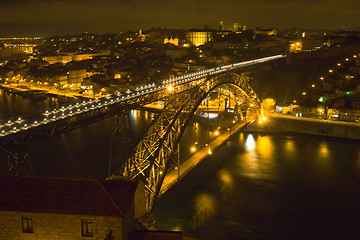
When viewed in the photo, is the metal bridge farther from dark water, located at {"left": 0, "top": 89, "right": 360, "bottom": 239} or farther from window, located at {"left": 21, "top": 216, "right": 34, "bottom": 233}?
window, located at {"left": 21, "top": 216, "right": 34, "bottom": 233}

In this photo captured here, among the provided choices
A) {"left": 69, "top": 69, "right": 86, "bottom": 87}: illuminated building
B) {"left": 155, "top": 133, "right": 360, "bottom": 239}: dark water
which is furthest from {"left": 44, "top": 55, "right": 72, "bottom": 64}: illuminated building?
{"left": 155, "top": 133, "right": 360, "bottom": 239}: dark water

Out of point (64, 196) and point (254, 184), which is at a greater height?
point (64, 196)

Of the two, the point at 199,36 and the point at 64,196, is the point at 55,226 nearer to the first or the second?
the point at 64,196

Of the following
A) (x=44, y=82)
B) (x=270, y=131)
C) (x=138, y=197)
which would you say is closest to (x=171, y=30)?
(x=44, y=82)

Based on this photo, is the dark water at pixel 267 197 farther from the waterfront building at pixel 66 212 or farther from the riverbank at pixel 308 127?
the waterfront building at pixel 66 212

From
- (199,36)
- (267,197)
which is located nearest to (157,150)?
(267,197)

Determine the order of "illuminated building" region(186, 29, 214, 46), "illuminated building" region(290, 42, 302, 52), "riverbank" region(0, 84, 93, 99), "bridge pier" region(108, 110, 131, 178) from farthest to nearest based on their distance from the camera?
"illuminated building" region(186, 29, 214, 46) → "illuminated building" region(290, 42, 302, 52) → "riverbank" region(0, 84, 93, 99) → "bridge pier" region(108, 110, 131, 178)
